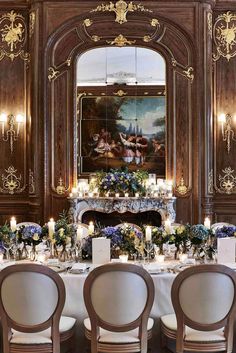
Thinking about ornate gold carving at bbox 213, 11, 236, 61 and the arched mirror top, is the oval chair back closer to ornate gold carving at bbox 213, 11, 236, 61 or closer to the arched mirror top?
the arched mirror top

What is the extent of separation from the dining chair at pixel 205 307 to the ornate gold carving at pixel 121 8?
223 inches

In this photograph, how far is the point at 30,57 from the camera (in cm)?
809

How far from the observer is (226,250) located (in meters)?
4.38

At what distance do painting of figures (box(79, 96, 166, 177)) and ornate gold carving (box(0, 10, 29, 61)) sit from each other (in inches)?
54.4

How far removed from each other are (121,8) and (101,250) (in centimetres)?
494

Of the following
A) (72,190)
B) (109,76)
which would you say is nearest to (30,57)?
(109,76)

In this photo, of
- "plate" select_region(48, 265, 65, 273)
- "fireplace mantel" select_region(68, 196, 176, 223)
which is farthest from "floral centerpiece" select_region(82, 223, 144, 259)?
"fireplace mantel" select_region(68, 196, 176, 223)

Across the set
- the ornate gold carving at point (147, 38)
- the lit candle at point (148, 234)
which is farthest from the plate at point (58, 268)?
the ornate gold carving at point (147, 38)

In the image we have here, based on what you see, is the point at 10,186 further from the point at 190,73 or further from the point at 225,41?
the point at 225,41

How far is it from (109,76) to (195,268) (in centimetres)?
558

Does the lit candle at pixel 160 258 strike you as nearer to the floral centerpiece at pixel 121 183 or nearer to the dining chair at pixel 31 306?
the dining chair at pixel 31 306

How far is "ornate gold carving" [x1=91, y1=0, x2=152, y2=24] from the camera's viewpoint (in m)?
7.90

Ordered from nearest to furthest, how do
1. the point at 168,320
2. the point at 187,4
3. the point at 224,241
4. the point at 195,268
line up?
the point at 195,268 < the point at 168,320 < the point at 224,241 < the point at 187,4

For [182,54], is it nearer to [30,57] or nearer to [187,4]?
[187,4]
